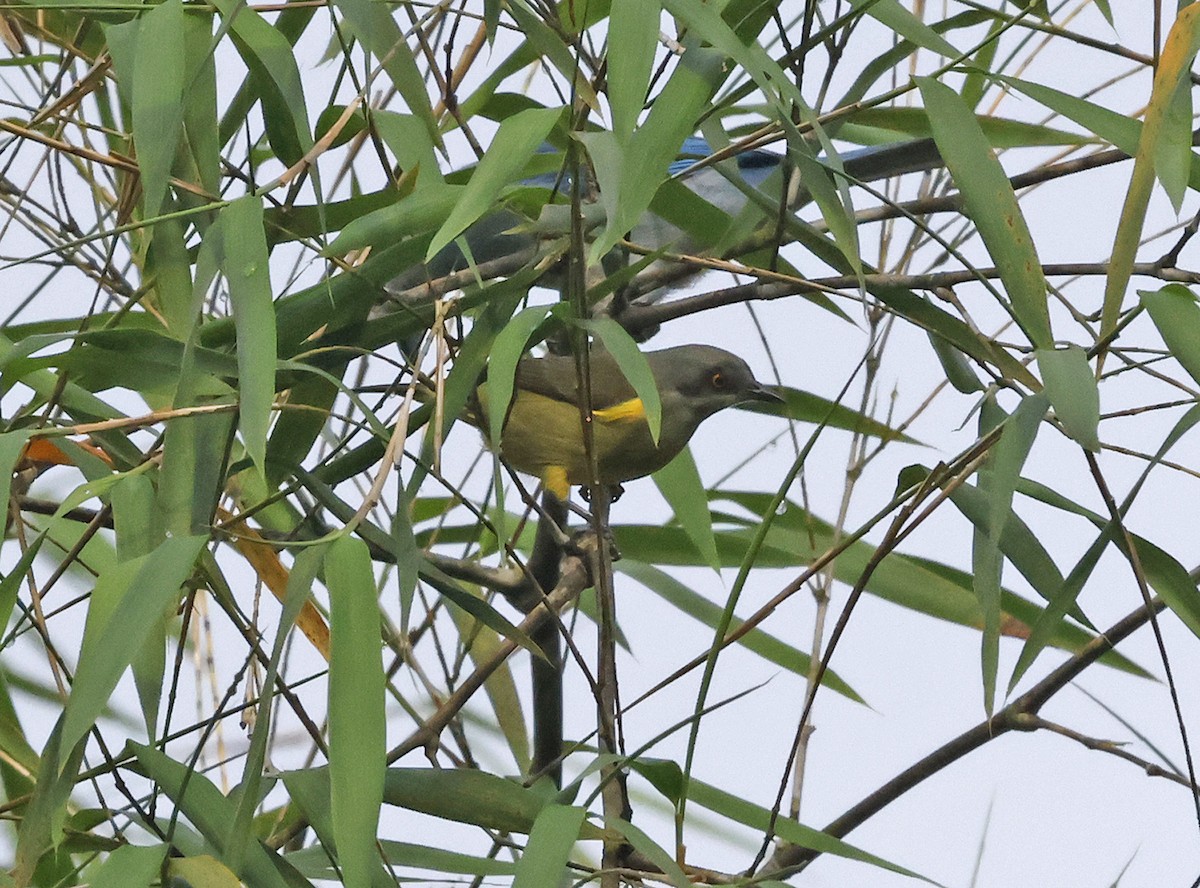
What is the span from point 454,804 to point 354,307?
526 millimetres

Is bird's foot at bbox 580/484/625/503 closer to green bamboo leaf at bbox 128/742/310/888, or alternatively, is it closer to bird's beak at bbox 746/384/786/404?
bird's beak at bbox 746/384/786/404

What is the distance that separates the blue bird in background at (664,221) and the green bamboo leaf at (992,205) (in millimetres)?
104

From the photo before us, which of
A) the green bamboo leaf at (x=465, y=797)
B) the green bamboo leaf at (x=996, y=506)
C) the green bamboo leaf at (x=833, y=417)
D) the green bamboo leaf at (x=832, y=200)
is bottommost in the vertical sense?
the green bamboo leaf at (x=465, y=797)

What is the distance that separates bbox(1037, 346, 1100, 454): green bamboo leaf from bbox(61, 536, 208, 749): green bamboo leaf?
0.71 m

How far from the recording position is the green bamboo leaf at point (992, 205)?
1201mm

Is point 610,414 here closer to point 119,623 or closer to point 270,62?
point 270,62

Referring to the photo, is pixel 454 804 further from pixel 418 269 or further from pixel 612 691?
pixel 418 269

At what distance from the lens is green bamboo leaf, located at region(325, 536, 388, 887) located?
106cm

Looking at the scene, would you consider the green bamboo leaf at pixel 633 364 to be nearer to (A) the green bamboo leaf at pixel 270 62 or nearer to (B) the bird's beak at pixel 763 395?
(A) the green bamboo leaf at pixel 270 62

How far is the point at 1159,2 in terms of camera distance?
51.8 inches

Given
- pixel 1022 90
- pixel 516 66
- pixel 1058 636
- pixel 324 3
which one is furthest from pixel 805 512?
pixel 324 3

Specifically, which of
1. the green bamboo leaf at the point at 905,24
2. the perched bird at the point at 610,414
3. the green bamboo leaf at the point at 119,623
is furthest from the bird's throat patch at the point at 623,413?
the green bamboo leaf at the point at 119,623

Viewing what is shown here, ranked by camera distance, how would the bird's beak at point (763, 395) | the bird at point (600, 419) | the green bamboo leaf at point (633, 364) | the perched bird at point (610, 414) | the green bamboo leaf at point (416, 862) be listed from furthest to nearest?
1. the bird's beak at point (763, 395)
2. the perched bird at point (610, 414)
3. the bird at point (600, 419)
4. the green bamboo leaf at point (416, 862)
5. the green bamboo leaf at point (633, 364)

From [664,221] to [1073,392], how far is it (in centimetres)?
130
